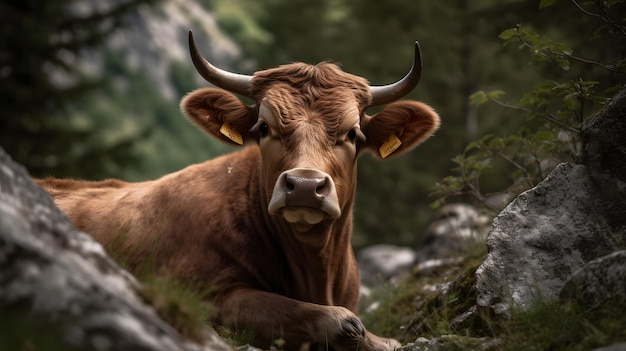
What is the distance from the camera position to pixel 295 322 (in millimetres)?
4727

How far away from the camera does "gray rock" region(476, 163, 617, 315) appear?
13.9 ft

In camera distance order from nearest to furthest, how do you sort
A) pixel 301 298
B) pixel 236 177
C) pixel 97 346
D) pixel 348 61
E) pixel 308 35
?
pixel 97 346 < pixel 301 298 < pixel 236 177 < pixel 348 61 < pixel 308 35

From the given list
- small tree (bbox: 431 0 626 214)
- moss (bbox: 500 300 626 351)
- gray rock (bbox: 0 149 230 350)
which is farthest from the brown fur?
gray rock (bbox: 0 149 230 350)

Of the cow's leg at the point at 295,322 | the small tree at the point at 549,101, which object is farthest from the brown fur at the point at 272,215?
the small tree at the point at 549,101

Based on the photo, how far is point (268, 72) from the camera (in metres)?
5.76

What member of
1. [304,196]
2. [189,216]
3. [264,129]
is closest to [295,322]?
[304,196]

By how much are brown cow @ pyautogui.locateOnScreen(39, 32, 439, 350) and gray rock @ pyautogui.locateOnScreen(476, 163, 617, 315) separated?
102cm

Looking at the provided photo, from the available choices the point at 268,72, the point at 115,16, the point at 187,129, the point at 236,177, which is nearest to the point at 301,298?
the point at 236,177

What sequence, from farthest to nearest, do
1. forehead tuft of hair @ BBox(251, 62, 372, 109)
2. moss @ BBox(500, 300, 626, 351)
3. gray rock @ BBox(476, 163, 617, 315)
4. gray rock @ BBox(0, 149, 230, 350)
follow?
forehead tuft of hair @ BBox(251, 62, 372, 109) < gray rock @ BBox(476, 163, 617, 315) < moss @ BBox(500, 300, 626, 351) < gray rock @ BBox(0, 149, 230, 350)

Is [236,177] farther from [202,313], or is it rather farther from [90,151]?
[90,151]

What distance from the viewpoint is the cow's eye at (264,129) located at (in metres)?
5.38

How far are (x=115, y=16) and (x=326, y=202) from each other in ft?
45.4

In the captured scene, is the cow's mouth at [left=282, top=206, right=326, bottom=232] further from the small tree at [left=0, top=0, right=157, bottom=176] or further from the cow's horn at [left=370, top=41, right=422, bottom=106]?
the small tree at [left=0, top=0, right=157, bottom=176]

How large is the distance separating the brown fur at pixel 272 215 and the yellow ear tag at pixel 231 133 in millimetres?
51
